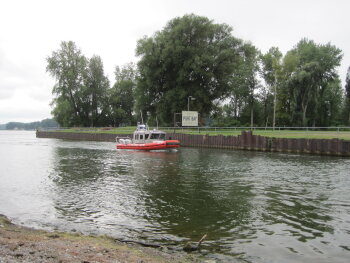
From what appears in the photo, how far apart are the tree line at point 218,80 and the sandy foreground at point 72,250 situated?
53.0 meters

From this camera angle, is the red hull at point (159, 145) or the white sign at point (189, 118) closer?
the red hull at point (159, 145)

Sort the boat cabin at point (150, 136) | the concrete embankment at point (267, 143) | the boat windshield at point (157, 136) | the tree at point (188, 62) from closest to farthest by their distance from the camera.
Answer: the concrete embankment at point (267, 143) < the boat cabin at point (150, 136) < the boat windshield at point (157, 136) < the tree at point (188, 62)

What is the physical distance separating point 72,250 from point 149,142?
120 feet

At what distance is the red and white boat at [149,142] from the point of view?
41.9 metres

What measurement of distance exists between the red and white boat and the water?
1852 centimetres

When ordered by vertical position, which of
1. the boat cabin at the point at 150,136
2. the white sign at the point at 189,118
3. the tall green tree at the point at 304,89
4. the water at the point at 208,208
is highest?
the tall green tree at the point at 304,89

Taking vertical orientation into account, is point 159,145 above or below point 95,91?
below

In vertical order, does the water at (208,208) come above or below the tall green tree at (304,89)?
below

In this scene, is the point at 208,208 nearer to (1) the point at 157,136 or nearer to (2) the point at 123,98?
(1) the point at 157,136

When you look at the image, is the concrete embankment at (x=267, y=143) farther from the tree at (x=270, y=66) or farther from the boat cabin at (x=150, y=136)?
the tree at (x=270, y=66)

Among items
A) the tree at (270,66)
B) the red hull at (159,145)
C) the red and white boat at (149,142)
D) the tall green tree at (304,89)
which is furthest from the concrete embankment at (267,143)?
the tree at (270,66)

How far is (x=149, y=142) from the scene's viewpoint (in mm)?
44188

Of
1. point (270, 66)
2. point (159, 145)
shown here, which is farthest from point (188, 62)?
point (270, 66)

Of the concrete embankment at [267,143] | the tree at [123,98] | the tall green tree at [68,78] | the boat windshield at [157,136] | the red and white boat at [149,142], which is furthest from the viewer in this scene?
the tree at [123,98]
